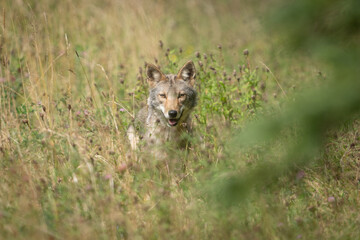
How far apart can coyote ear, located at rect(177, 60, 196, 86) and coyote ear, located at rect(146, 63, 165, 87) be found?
25 cm

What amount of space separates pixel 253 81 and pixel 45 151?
2.52 meters

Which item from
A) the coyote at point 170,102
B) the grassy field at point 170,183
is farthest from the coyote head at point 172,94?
the grassy field at point 170,183

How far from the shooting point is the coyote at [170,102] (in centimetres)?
507

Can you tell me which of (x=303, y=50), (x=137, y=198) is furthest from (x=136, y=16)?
(x=303, y=50)

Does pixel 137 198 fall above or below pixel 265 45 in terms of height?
above

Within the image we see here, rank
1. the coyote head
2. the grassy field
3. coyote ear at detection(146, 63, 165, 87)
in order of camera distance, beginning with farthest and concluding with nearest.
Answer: coyote ear at detection(146, 63, 165, 87) < the coyote head < the grassy field

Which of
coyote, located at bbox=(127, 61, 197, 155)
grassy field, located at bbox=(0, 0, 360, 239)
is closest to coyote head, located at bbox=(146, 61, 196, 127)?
coyote, located at bbox=(127, 61, 197, 155)

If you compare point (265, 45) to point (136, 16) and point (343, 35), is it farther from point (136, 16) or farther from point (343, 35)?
point (343, 35)

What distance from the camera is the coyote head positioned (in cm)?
503

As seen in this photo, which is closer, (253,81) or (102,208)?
(102,208)

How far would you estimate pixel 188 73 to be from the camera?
17.8ft

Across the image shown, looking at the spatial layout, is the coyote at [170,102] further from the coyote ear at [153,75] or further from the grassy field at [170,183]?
the grassy field at [170,183]

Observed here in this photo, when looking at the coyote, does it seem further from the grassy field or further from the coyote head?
the grassy field

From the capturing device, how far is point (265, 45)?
324 inches
